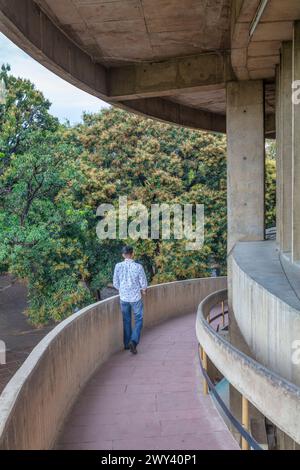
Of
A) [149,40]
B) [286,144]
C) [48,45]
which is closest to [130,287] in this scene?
[286,144]

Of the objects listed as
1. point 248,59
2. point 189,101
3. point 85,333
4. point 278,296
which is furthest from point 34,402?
point 189,101

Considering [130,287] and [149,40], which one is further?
[149,40]

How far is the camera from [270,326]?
15.2ft

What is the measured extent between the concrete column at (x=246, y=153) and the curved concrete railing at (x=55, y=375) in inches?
143

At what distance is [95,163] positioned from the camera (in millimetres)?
23266

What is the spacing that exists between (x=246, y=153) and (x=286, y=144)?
1938 mm

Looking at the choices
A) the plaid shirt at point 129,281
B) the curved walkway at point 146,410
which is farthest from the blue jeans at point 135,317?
the curved walkway at point 146,410

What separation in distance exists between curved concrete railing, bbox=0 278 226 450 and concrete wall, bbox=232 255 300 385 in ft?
6.44

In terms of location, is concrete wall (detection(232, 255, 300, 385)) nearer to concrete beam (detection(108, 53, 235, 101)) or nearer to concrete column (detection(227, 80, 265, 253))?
concrete column (detection(227, 80, 265, 253))

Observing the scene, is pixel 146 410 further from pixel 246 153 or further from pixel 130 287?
pixel 246 153

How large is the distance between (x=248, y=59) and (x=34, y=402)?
7266 millimetres

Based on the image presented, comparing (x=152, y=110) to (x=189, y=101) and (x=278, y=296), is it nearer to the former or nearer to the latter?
(x=189, y=101)

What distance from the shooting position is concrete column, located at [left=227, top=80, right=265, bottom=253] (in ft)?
34.8

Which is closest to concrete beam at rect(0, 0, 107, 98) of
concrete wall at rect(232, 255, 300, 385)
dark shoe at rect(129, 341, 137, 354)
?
concrete wall at rect(232, 255, 300, 385)
